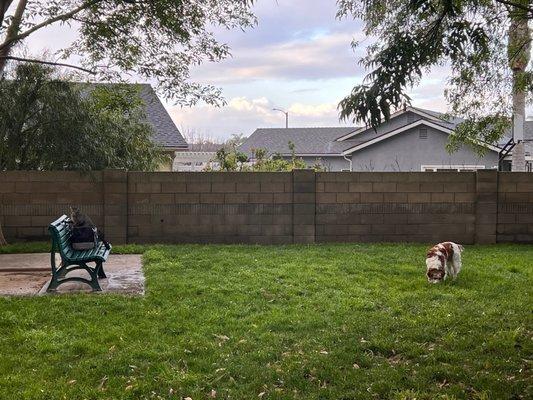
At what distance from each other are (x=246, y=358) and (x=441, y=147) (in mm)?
19599

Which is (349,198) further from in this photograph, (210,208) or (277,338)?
(277,338)

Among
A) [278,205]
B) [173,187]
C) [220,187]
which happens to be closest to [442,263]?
[278,205]

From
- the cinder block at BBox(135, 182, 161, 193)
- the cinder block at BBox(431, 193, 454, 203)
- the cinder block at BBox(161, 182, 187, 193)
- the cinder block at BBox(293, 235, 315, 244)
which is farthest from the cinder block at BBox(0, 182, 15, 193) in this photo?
the cinder block at BBox(431, 193, 454, 203)

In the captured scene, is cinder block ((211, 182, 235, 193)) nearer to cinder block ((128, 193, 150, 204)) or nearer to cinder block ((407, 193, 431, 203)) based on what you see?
cinder block ((128, 193, 150, 204))

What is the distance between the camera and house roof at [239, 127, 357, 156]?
31812mm

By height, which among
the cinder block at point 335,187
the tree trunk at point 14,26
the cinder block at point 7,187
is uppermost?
the tree trunk at point 14,26

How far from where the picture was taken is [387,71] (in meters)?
5.32

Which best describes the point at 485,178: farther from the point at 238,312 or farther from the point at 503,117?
the point at 238,312

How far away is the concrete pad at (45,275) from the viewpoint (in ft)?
23.9

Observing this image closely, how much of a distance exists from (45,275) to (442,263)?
5327mm

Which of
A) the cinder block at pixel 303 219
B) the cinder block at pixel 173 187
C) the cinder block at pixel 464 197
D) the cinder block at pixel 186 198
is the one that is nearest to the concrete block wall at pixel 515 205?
the cinder block at pixel 464 197

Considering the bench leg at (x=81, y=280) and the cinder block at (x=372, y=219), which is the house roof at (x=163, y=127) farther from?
the bench leg at (x=81, y=280)

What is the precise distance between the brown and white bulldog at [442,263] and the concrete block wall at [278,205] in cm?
388

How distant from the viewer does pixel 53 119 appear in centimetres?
1127
